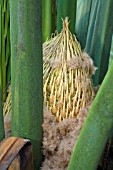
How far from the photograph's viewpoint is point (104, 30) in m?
0.73

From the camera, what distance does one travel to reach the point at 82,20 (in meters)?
0.79

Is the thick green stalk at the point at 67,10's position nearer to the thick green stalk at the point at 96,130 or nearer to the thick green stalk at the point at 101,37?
the thick green stalk at the point at 101,37

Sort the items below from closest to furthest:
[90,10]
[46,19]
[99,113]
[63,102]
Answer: [99,113] → [63,102] → [46,19] → [90,10]

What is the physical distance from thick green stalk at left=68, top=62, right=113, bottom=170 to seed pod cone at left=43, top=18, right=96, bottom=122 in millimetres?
128

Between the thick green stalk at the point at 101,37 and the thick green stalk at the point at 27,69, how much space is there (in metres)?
0.25

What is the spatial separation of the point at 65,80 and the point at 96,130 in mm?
148

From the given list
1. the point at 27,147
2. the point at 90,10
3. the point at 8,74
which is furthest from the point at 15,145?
the point at 90,10

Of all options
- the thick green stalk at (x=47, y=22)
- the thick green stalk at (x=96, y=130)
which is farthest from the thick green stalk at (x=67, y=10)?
the thick green stalk at (x=96, y=130)

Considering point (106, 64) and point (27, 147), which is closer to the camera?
point (27, 147)

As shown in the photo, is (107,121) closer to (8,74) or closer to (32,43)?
(32,43)

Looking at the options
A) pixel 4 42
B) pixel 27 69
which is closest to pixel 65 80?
pixel 27 69

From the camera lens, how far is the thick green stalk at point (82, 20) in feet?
2.47

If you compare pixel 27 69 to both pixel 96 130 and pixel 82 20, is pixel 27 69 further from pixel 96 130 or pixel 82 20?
pixel 82 20

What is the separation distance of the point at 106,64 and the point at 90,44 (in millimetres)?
55
